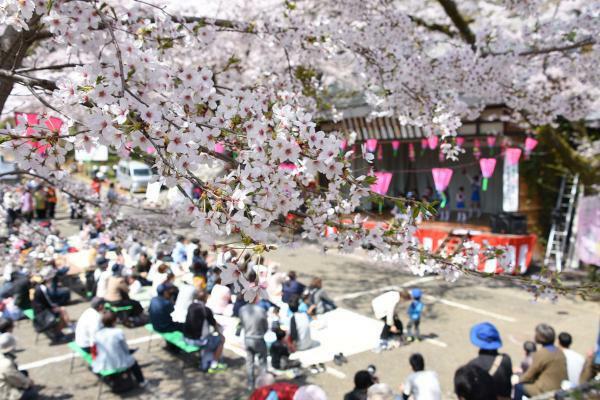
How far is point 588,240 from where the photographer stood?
397 inches

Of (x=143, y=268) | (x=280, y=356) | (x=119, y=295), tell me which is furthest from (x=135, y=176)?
(x=280, y=356)

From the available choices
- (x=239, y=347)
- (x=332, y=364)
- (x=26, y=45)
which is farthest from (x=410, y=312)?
(x=26, y=45)

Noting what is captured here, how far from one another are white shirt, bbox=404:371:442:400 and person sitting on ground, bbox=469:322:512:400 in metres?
0.49

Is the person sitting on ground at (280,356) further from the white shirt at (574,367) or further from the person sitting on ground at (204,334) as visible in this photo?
the white shirt at (574,367)

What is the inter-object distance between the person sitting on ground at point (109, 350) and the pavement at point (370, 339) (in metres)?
0.47

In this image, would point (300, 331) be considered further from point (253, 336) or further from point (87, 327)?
point (87, 327)

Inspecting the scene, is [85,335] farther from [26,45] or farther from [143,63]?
[143,63]

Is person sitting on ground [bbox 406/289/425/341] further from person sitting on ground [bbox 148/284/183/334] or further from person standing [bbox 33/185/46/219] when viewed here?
person standing [bbox 33/185/46/219]

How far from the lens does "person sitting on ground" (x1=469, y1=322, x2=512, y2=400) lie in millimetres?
4792

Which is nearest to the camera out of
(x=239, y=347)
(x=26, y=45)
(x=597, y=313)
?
(x=26, y=45)

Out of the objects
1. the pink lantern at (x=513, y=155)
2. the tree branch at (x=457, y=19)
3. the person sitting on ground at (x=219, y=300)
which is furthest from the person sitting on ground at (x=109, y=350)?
the pink lantern at (x=513, y=155)

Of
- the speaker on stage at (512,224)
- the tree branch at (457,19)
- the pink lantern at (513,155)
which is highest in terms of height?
the tree branch at (457,19)

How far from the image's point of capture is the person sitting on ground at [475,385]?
Answer: 466 cm

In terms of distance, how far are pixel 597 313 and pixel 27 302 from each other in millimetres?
11523
